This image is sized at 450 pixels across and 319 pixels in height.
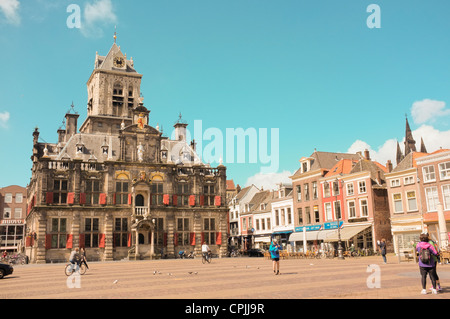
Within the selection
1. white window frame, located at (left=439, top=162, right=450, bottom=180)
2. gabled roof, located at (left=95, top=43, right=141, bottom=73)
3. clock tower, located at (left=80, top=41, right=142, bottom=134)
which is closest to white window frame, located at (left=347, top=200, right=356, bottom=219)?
white window frame, located at (left=439, top=162, right=450, bottom=180)

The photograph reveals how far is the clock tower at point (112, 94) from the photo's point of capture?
6222cm

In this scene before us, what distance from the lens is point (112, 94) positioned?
6375 cm

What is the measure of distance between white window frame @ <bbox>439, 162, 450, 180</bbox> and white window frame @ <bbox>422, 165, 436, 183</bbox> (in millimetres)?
731

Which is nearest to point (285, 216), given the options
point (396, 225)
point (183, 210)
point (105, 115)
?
point (183, 210)

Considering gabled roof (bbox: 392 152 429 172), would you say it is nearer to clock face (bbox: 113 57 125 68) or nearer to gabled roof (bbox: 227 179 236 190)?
clock face (bbox: 113 57 125 68)

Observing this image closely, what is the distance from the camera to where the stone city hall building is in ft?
160

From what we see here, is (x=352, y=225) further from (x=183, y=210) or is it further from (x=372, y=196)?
(x=183, y=210)

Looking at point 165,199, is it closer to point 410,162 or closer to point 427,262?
→ point 410,162

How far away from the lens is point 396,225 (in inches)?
1683

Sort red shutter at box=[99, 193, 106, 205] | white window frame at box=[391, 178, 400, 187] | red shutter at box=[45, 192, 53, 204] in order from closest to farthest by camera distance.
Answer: white window frame at box=[391, 178, 400, 187]
red shutter at box=[45, 192, 53, 204]
red shutter at box=[99, 193, 106, 205]

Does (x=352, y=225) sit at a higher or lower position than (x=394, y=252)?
higher

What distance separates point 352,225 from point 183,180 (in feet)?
75.9

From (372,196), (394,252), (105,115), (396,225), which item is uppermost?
(105,115)

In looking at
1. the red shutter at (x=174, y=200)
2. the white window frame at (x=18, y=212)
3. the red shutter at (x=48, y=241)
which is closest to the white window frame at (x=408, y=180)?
the red shutter at (x=174, y=200)
